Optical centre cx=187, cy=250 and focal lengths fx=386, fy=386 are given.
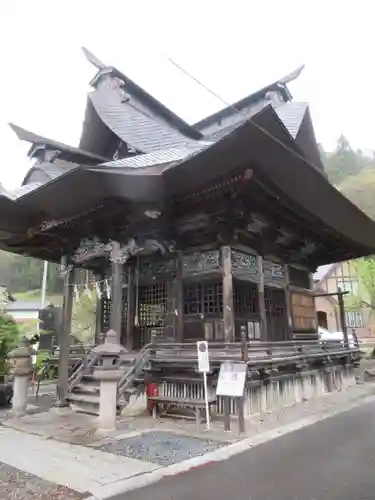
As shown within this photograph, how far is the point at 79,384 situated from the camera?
9.17 meters

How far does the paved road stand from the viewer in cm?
390

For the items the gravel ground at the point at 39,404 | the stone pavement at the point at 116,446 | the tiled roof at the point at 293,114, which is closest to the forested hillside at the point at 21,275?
the gravel ground at the point at 39,404

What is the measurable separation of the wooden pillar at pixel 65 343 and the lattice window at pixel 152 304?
207 centimetres

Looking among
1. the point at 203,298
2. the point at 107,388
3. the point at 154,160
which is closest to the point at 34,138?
the point at 154,160

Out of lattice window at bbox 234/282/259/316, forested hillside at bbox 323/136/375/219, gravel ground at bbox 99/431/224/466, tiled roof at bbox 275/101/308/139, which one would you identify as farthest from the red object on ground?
forested hillside at bbox 323/136/375/219

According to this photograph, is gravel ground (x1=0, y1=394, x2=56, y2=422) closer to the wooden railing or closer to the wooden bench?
the wooden bench

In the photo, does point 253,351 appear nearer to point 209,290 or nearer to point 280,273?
point 209,290

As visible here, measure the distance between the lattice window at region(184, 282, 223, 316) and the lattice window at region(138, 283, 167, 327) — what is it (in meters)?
0.85

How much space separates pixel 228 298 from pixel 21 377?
16.5 feet

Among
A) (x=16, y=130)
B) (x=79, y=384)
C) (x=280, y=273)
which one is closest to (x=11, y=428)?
(x=79, y=384)

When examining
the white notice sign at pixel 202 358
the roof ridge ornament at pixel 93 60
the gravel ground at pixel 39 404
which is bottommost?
the gravel ground at pixel 39 404

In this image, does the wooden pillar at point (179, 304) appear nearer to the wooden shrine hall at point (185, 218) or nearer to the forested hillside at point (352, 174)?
the wooden shrine hall at point (185, 218)

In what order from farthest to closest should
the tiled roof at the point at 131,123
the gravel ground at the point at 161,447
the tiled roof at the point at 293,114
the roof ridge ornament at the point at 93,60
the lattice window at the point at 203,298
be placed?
1. the roof ridge ornament at the point at 93,60
2. the tiled roof at the point at 293,114
3. the tiled roof at the point at 131,123
4. the lattice window at the point at 203,298
5. the gravel ground at the point at 161,447

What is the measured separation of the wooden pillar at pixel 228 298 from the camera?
8.79 m
